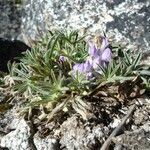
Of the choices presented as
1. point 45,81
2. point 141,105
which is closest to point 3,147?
point 45,81

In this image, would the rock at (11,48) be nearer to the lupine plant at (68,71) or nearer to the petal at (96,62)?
the lupine plant at (68,71)

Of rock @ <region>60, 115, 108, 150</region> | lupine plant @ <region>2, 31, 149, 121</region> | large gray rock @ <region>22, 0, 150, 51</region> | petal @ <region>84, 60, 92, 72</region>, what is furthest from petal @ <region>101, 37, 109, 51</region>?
rock @ <region>60, 115, 108, 150</region>

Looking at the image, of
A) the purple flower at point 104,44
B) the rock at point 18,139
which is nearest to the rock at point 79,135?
the rock at point 18,139

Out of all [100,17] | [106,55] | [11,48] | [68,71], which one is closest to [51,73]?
[68,71]

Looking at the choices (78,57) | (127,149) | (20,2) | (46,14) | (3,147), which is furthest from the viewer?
(20,2)

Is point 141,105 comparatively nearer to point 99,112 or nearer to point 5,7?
point 99,112

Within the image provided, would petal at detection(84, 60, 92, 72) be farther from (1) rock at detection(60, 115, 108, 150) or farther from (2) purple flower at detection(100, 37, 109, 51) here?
(1) rock at detection(60, 115, 108, 150)
